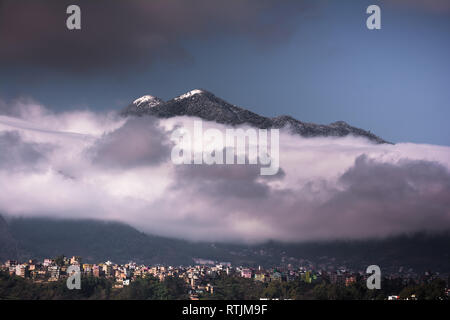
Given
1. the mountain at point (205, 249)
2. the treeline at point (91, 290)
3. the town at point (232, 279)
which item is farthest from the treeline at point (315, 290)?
the mountain at point (205, 249)

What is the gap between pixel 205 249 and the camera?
7136 inches

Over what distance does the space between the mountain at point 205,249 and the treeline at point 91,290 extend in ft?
164

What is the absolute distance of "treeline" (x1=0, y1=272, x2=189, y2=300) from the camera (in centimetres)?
11181

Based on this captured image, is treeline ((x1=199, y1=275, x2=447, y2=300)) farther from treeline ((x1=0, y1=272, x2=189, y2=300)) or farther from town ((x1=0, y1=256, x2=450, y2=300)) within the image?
treeline ((x1=0, y1=272, x2=189, y2=300))

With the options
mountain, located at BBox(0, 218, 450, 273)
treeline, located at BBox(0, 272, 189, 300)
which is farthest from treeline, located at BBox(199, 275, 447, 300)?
mountain, located at BBox(0, 218, 450, 273)

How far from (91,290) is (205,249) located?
6751cm

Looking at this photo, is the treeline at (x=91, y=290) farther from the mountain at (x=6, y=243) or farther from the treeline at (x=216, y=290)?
the mountain at (x=6, y=243)

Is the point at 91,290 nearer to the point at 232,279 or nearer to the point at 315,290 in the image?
the point at 232,279

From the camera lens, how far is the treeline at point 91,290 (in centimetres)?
11181

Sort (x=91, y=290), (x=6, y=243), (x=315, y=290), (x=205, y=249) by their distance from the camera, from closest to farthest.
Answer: (x=315, y=290) → (x=91, y=290) → (x=6, y=243) → (x=205, y=249)

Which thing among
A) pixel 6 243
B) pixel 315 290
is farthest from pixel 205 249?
pixel 315 290

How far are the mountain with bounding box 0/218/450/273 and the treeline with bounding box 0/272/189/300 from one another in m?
50.1

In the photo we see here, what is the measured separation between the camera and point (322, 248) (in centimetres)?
17425

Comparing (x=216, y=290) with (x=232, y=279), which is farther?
(x=232, y=279)
